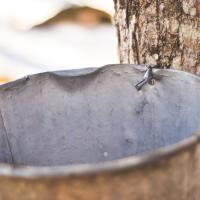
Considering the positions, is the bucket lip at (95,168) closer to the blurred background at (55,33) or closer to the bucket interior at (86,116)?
the bucket interior at (86,116)

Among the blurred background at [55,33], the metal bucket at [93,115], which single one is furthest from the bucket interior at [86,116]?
the blurred background at [55,33]

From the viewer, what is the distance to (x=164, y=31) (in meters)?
1.84

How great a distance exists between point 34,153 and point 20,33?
105 inches

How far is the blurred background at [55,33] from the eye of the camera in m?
3.76

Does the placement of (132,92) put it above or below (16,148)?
above

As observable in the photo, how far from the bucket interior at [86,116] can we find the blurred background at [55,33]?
6.66ft

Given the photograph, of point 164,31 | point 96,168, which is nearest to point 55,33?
point 164,31

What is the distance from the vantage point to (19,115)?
1582 mm

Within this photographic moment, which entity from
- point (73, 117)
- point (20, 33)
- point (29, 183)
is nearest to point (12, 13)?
point (20, 33)

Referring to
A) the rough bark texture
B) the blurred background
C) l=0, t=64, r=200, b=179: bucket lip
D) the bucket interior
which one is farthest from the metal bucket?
the blurred background

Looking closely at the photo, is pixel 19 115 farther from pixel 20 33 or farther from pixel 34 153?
pixel 20 33

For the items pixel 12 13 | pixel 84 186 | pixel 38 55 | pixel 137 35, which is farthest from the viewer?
pixel 12 13

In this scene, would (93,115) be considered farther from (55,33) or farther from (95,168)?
(55,33)

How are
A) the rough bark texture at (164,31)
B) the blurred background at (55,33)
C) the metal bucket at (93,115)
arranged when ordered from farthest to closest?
the blurred background at (55,33) < the rough bark texture at (164,31) < the metal bucket at (93,115)
